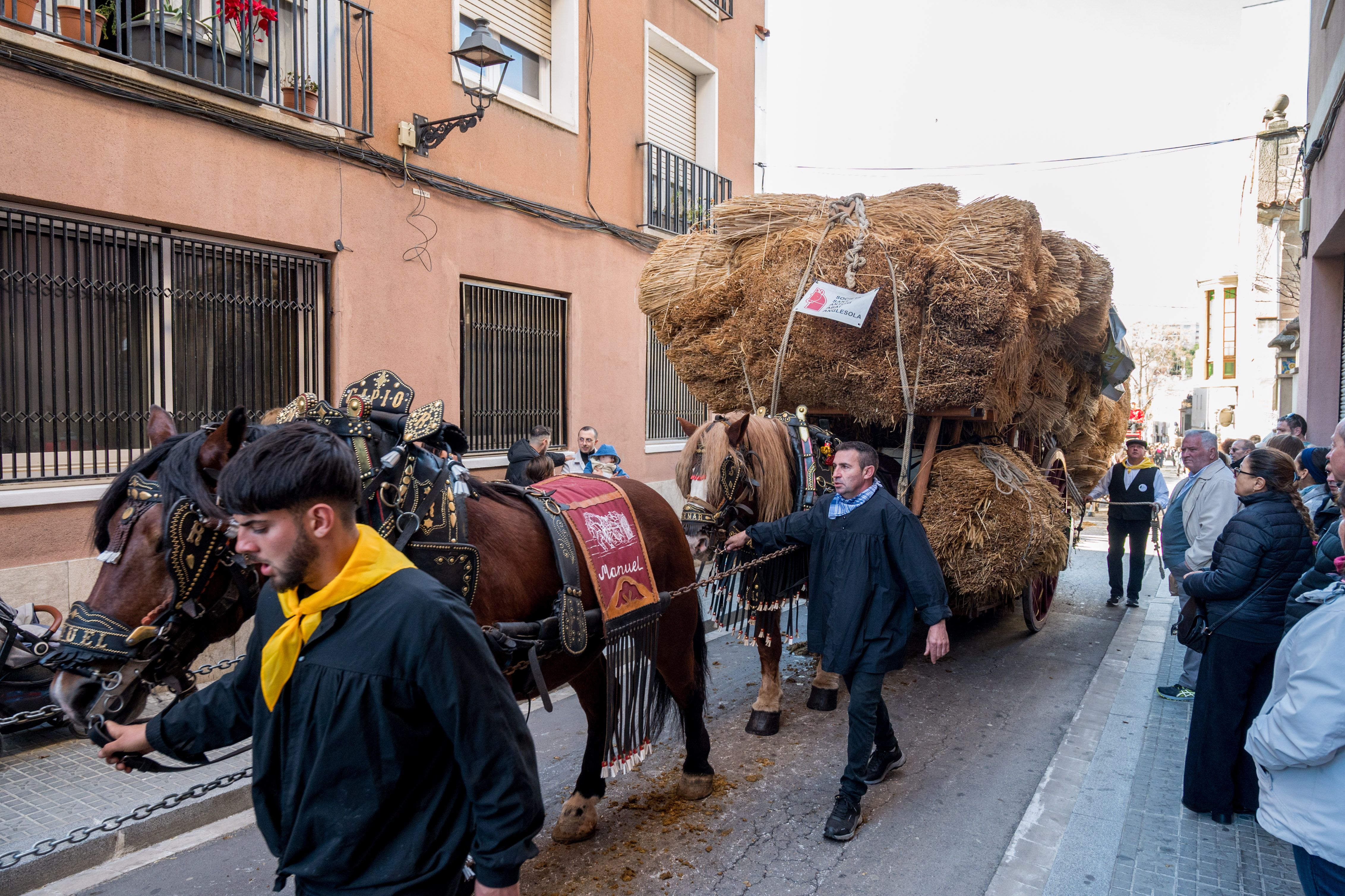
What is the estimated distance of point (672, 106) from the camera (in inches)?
475

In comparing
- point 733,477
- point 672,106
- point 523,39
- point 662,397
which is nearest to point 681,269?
point 733,477

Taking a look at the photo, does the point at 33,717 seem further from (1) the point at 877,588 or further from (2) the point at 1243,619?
(2) the point at 1243,619

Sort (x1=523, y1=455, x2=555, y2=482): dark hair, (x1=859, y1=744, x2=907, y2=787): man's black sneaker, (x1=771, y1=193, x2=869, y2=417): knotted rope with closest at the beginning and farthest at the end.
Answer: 1. (x1=859, y1=744, x2=907, y2=787): man's black sneaker
2. (x1=771, y1=193, x2=869, y2=417): knotted rope
3. (x1=523, y1=455, x2=555, y2=482): dark hair

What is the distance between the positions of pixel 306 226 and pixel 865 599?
18.0ft

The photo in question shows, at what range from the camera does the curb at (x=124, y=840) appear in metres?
3.38

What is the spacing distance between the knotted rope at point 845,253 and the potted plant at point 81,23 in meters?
4.81

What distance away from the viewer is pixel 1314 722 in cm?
219

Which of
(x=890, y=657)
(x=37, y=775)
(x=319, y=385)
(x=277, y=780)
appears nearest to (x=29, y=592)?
(x=37, y=775)

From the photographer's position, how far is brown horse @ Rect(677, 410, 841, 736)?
186 inches

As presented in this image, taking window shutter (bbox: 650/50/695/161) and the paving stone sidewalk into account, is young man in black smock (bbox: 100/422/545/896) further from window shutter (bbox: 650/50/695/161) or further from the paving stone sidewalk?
window shutter (bbox: 650/50/695/161)

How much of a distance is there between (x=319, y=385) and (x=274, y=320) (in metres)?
0.64

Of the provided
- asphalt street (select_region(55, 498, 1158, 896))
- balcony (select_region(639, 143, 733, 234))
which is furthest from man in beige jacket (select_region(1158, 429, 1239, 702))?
balcony (select_region(639, 143, 733, 234))

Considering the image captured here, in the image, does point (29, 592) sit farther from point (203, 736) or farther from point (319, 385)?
point (203, 736)

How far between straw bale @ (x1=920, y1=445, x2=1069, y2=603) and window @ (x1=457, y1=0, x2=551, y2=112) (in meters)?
6.28
